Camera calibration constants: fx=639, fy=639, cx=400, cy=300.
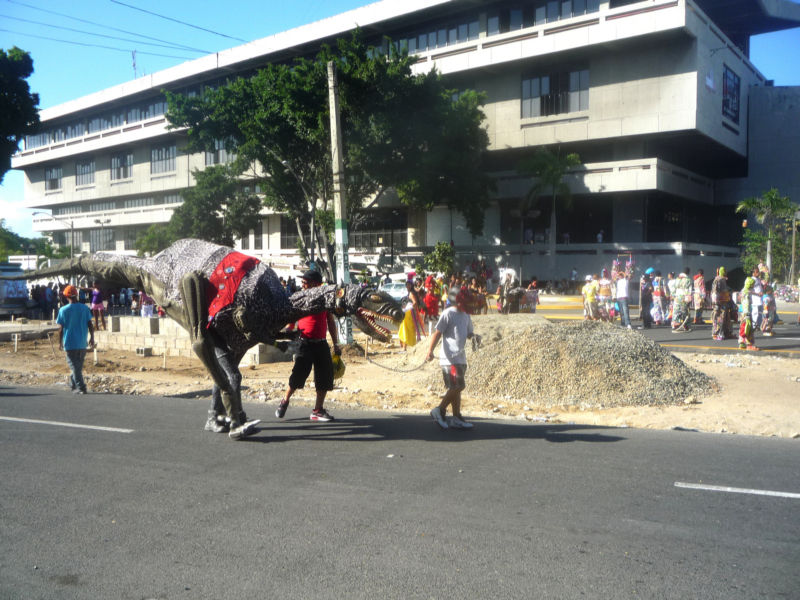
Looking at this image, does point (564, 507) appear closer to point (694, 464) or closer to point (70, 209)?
point (694, 464)

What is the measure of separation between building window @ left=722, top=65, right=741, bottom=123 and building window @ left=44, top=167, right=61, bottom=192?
2380 inches

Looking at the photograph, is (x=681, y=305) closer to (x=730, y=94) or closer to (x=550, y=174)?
(x=550, y=174)

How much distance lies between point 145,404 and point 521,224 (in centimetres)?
3246

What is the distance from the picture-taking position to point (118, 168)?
58.3 metres

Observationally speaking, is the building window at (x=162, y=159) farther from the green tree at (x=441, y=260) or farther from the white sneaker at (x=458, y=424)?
the white sneaker at (x=458, y=424)

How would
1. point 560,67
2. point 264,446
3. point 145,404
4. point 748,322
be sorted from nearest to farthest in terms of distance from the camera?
1. point 264,446
2. point 145,404
3. point 748,322
4. point 560,67

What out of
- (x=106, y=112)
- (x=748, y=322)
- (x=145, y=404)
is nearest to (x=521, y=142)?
(x=748, y=322)

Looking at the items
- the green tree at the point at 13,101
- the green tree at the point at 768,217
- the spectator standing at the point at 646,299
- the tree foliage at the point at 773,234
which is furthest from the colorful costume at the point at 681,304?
the green tree at the point at 13,101

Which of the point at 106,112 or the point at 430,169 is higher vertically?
the point at 106,112

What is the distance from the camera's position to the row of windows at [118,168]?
5381 cm

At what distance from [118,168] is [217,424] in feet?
189

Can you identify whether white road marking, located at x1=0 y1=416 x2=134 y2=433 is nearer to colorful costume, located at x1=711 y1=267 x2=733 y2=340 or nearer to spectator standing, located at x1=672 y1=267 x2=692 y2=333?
colorful costume, located at x1=711 y1=267 x2=733 y2=340

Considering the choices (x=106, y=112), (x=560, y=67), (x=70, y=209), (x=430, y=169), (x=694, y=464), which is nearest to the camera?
(x=694, y=464)

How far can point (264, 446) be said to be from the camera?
6.94m
